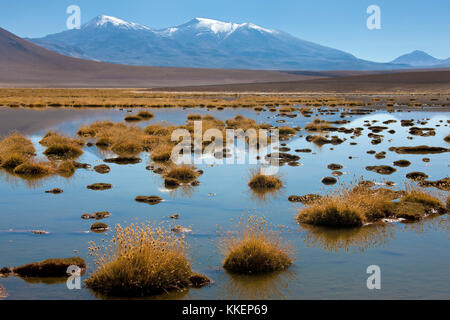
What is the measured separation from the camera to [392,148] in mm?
25312

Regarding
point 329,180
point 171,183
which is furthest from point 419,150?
point 171,183

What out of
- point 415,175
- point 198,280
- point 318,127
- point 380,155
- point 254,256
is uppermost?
point 318,127

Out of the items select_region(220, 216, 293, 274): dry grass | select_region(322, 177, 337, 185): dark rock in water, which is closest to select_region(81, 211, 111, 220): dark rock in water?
select_region(220, 216, 293, 274): dry grass

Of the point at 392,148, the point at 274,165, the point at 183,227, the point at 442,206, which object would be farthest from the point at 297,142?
the point at 183,227

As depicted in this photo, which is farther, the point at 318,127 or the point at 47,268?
the point at 318,127

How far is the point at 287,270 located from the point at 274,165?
37.3ft

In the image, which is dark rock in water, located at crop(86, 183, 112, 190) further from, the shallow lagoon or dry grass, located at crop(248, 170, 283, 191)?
dry grass, located at crop(248, 170, 283, 191)

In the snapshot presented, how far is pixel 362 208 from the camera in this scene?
481 inches

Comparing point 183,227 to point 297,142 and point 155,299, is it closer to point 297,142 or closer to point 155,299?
point 155,299

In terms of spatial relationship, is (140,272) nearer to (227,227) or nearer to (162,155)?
(227,227)

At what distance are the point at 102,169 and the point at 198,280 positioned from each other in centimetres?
1215

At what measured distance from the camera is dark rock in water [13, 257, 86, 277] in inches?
355

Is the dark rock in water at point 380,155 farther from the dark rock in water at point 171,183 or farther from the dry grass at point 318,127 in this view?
the dry grass at point 318,127

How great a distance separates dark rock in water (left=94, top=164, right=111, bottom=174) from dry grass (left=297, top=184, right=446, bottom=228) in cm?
946
